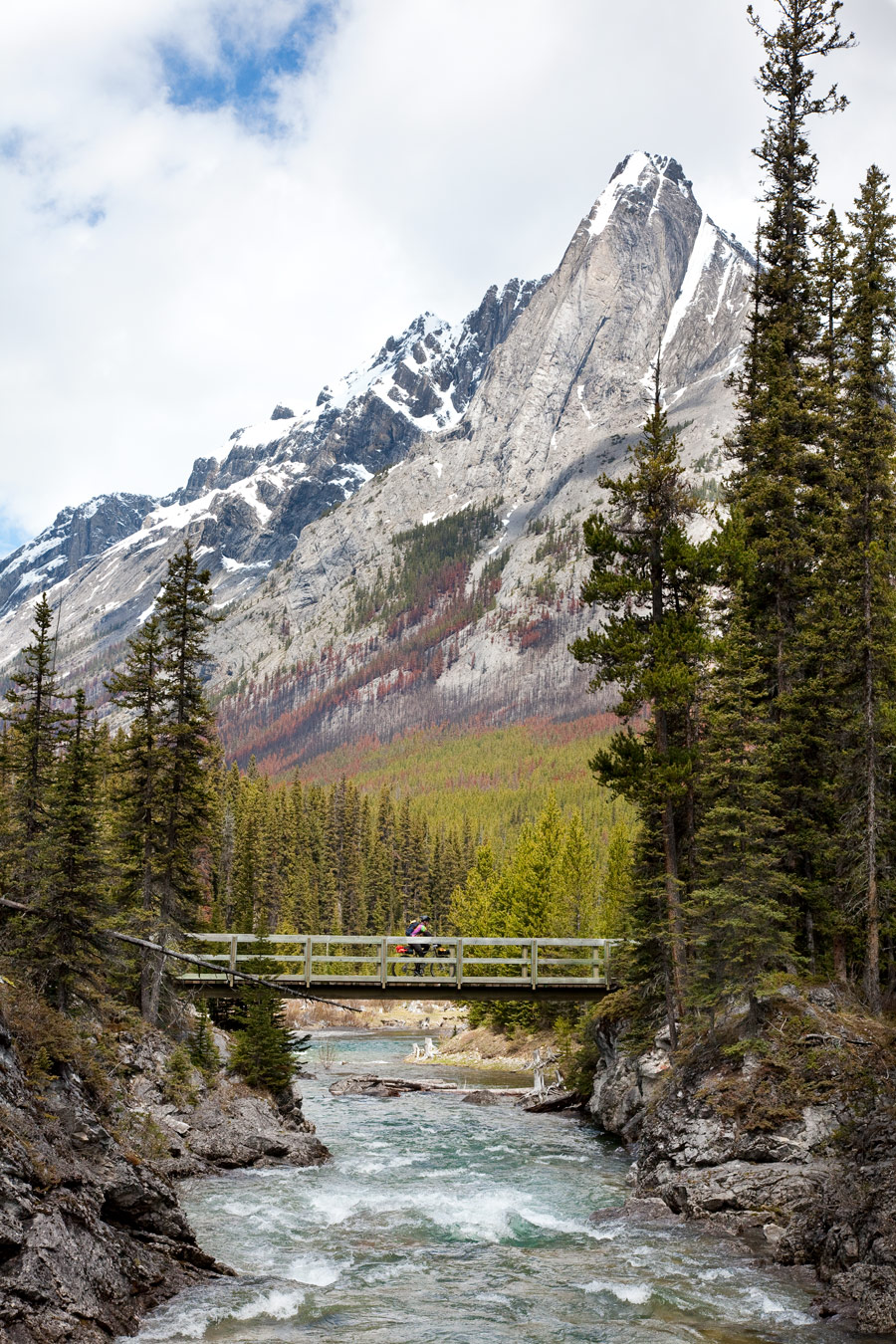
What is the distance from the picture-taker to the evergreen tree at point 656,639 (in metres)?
24.3

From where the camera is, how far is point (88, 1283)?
1115 centimetres

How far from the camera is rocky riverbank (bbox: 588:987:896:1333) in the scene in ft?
47.0

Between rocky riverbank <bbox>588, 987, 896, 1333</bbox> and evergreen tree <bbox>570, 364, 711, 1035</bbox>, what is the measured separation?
3113mm

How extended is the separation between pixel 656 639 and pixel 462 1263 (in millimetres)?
14128

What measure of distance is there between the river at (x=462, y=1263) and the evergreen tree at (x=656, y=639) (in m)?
6.49

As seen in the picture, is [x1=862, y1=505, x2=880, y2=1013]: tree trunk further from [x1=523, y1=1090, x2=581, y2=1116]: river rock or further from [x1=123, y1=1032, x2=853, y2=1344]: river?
[x1=523, y1=1090, x2=581, y2=1116]: river rock

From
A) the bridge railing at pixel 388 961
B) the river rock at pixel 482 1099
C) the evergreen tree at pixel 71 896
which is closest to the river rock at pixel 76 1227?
the evergreen tree at pixel 71 896

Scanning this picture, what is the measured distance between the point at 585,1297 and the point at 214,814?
19.1 m

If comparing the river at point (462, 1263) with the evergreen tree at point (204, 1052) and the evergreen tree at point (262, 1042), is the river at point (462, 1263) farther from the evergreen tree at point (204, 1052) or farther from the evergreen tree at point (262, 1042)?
the evergreen tree at point (204, 1052)

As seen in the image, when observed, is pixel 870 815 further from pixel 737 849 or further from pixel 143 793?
pixel 143 793

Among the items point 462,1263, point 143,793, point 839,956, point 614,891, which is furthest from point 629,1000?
point 614,891

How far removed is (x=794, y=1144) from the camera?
18812 mm

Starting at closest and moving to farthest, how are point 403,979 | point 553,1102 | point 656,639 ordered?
point 656,639
point 403,979
point 553,1102

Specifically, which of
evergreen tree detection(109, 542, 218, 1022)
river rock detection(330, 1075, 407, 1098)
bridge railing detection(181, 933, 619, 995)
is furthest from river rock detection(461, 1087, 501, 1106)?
evergreen tree detection(109, 542, 218, 1022)
